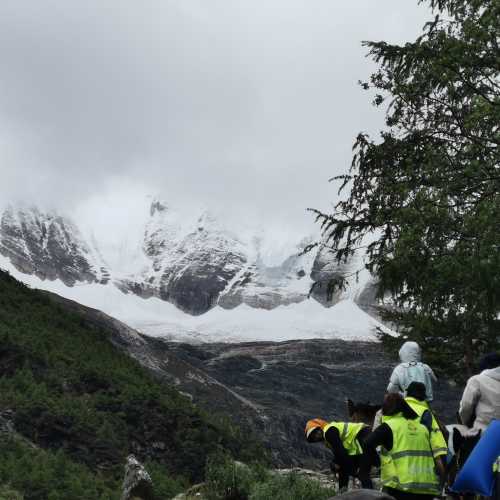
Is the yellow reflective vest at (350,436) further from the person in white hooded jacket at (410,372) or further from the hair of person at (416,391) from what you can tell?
the hair of person at (416,391)

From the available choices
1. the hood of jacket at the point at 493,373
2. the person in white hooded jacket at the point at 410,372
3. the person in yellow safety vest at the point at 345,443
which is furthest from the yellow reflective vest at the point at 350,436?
the hood of jacket at the point at 493,373

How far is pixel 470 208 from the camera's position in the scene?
25.8 ft

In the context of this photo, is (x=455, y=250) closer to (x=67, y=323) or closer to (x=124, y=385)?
(x=124, y=385)

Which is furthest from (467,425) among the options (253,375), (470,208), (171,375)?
(253,375)

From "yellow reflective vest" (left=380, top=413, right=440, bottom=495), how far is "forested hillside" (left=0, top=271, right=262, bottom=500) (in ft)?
23.0

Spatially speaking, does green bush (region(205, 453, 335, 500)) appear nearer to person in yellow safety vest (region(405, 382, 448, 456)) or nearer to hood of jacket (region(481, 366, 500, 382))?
person in yellow safety vest (region(405, 382, 448, 456))

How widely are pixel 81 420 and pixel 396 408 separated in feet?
38.9

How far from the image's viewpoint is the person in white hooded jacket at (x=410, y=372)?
19.3ft

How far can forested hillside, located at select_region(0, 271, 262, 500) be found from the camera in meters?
11.9

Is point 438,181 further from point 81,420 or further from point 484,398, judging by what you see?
point 81,420

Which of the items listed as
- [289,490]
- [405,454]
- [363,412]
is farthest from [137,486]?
[405,454]

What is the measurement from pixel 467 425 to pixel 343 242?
506 cm

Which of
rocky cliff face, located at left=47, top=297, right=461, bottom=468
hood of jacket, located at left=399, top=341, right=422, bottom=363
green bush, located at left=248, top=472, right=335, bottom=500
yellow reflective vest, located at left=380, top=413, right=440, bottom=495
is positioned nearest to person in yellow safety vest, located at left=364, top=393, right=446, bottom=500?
yellow reflective vest, located at left=380, top=413, right=440, bottom=495

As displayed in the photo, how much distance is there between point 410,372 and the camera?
5.88 meters
